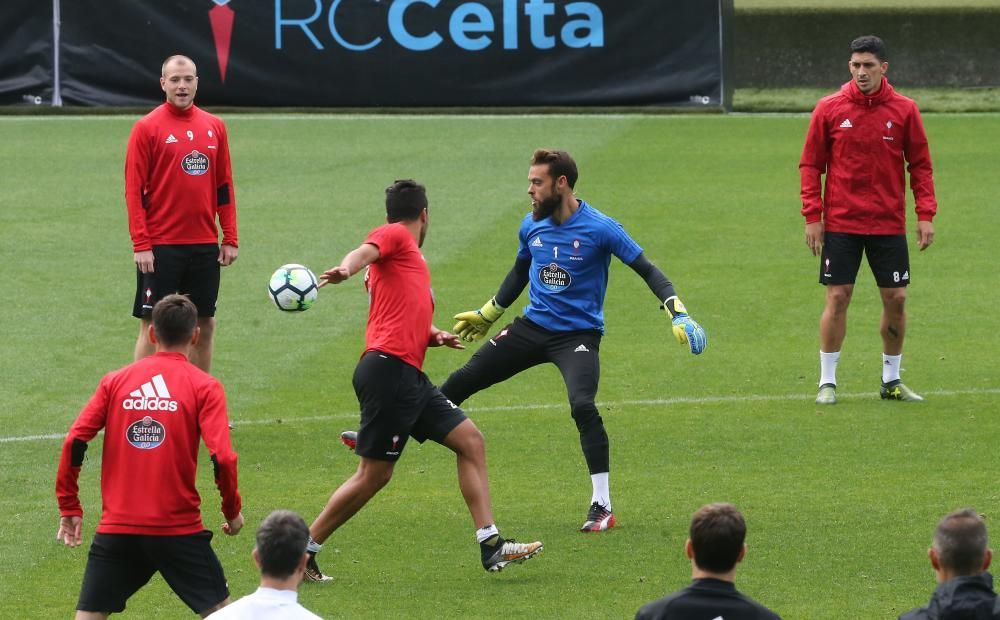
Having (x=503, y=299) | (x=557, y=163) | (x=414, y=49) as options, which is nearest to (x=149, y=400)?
(x=557, y=163)

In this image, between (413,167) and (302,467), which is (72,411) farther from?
(413,167)

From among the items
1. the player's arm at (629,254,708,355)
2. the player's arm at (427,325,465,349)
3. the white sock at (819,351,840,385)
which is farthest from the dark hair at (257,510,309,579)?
the white sock at (819,351,840,385)

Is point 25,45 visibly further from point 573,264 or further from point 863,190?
point 573,264

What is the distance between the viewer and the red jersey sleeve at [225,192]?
11539 millimetres

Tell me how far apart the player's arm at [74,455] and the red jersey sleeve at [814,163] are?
665 cm

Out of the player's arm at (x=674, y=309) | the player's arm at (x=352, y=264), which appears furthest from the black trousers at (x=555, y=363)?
the player's arm at (x=352, y=264)

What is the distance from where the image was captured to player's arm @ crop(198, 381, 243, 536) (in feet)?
22.3

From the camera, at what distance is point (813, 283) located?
16.8m

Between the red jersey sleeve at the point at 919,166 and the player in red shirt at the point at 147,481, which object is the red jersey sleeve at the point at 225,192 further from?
the red jersey sleeve at the point at 919,166

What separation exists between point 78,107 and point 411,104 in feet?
17.9

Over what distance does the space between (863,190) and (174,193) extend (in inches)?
195

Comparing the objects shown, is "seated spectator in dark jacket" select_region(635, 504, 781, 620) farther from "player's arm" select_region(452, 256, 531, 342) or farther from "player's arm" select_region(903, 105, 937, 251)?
"player's arm" select_region(903, 105, 937, 251)

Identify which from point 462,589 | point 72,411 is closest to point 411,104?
point 72,411

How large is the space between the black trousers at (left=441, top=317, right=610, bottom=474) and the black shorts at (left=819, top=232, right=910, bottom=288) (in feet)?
9.80
